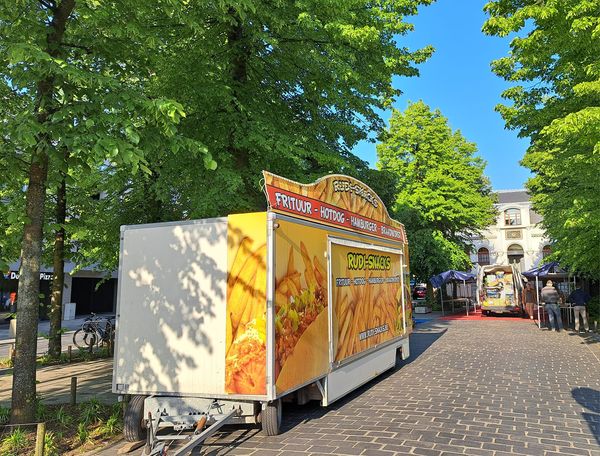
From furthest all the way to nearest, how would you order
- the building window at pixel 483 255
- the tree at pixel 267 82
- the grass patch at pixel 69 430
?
the building window at pixel 483 255
the tree at pixel 267 82
the grass patch at pixel 69 430

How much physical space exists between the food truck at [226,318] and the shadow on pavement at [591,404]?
10.8 ft

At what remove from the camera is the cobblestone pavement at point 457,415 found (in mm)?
5281

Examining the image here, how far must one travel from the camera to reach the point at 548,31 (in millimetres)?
10648

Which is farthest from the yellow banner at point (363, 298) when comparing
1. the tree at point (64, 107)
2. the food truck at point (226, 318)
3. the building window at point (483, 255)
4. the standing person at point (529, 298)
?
the building window at point (483, 255)

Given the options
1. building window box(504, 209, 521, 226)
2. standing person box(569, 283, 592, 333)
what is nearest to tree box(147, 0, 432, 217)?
standing person box(569, 283, 592, 333)

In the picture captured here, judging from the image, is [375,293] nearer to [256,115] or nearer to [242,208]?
[242,208]

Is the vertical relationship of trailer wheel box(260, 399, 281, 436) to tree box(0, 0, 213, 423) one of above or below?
below

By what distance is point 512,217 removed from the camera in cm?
6119

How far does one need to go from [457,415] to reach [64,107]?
6.28 m

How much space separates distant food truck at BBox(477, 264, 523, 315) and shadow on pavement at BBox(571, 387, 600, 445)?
17496 millimetres

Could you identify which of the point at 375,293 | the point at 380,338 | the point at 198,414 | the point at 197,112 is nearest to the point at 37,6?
the point at 197,112

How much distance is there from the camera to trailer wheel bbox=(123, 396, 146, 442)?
18.9 feet

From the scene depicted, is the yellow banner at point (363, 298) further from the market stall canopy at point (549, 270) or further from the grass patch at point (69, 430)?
the market stall canopy at point (549, 270)

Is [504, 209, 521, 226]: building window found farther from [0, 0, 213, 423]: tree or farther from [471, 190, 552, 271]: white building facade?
[0, 0, 213, 423]: tree
